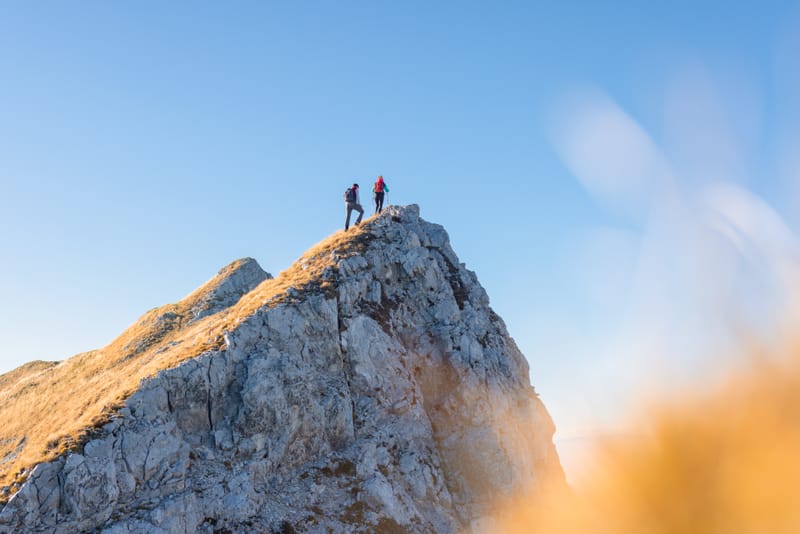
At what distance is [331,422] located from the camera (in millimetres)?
38844

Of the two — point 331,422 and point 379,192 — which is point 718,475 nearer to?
point 331,422

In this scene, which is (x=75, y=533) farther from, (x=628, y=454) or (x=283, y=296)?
(x=628, y=454)

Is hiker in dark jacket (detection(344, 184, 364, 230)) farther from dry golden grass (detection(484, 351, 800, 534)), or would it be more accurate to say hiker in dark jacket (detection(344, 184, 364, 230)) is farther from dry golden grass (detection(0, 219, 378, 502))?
dry golden grass (detection(484, 351, 800, 534))

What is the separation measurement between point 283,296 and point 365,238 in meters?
10.9

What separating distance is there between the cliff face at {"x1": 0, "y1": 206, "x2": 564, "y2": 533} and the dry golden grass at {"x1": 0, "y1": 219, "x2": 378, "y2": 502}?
457mm

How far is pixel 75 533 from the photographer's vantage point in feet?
92.6

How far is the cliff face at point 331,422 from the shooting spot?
102 ft

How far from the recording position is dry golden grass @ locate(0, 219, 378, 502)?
106 ft

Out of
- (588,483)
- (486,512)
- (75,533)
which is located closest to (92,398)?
(75,533)

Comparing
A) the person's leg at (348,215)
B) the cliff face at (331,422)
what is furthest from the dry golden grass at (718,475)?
the person's leg at (348,215)

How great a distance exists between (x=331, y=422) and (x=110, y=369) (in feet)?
92.3

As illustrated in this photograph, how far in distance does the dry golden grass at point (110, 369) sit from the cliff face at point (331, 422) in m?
0.46

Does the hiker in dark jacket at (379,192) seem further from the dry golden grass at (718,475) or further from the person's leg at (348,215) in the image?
the dry golden grass at (718,475)

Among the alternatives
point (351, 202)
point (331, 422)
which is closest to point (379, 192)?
point (351, 202)
